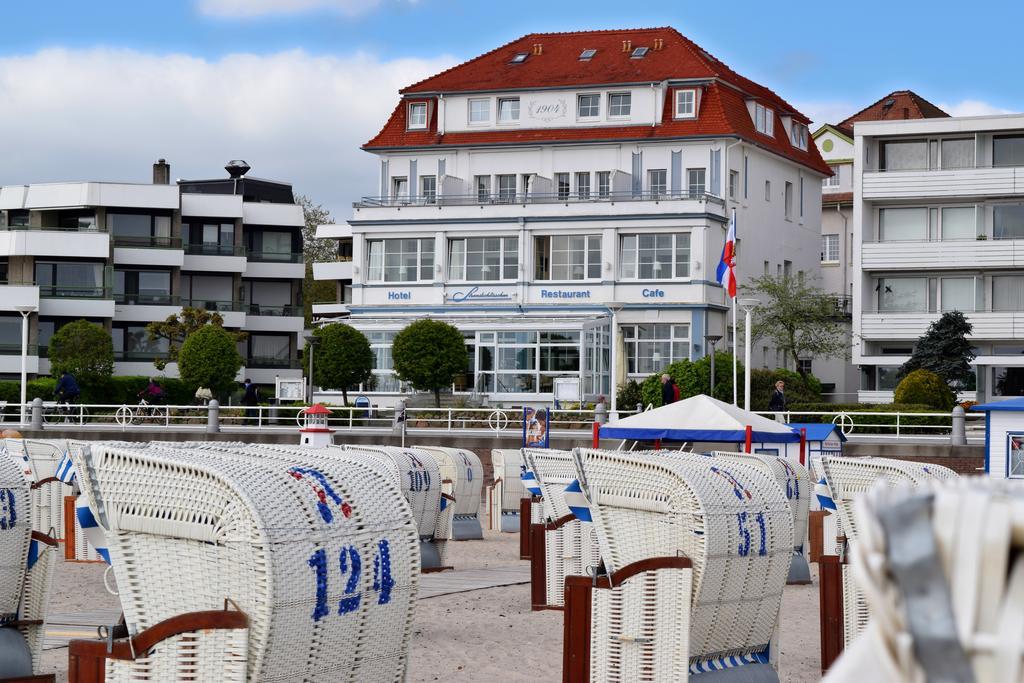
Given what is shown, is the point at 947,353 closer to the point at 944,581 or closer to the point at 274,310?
the point at 274,310

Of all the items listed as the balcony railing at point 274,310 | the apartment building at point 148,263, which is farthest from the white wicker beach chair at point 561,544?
the balcony railing at point 274,310

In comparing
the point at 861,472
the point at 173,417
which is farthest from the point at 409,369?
the point at 861,472

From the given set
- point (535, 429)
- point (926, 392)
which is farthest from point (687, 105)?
point (535, 429)

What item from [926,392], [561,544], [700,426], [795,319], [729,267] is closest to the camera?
[561,544]

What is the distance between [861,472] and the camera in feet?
35.4

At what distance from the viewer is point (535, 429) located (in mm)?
37031

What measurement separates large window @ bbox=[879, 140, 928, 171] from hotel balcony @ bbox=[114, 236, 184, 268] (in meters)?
34.7

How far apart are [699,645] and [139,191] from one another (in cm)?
7471

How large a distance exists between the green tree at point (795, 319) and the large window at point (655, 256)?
10.9 feet

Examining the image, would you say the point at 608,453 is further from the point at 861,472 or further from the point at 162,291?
the point at 162,291

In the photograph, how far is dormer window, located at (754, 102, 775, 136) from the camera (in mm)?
67938

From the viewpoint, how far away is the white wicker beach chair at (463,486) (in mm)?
22703

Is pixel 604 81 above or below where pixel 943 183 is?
above

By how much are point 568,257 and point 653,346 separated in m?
4.75
